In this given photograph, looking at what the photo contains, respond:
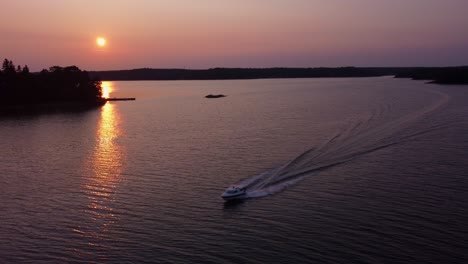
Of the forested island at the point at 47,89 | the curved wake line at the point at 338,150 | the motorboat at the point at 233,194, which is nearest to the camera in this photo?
the motorboat at the point at 233,194

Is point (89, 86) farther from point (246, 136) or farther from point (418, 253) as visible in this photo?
point (418, 253)

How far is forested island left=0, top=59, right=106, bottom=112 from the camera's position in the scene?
128 metres

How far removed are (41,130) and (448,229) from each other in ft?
233

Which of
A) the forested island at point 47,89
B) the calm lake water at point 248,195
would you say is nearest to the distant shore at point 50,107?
the forested island at point 47,89

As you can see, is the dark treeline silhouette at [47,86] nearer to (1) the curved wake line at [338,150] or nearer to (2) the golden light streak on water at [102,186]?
(2) the golden light streak on water at [102,186]

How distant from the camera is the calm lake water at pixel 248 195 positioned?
2723cm

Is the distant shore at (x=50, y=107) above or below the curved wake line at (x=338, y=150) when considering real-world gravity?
below

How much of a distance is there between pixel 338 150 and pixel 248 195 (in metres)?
18.8

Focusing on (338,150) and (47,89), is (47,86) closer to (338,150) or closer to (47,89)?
(47,89)

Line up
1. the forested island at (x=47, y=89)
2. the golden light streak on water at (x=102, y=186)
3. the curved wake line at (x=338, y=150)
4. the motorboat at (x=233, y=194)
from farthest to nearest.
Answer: the forested island at (x=47, y=89), the curved wake line at (x=338, y=150), the motorboat at (x=233, y=194), the golden light streak on water at (x=102, y=186)

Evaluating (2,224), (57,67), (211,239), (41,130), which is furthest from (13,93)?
(211,239)

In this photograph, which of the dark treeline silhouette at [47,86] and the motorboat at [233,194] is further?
the dark treeline silhouette at [47,86]

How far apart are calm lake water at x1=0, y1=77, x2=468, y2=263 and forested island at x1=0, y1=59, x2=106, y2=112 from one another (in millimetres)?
64264

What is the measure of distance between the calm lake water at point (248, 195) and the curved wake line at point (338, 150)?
0.21 metres
